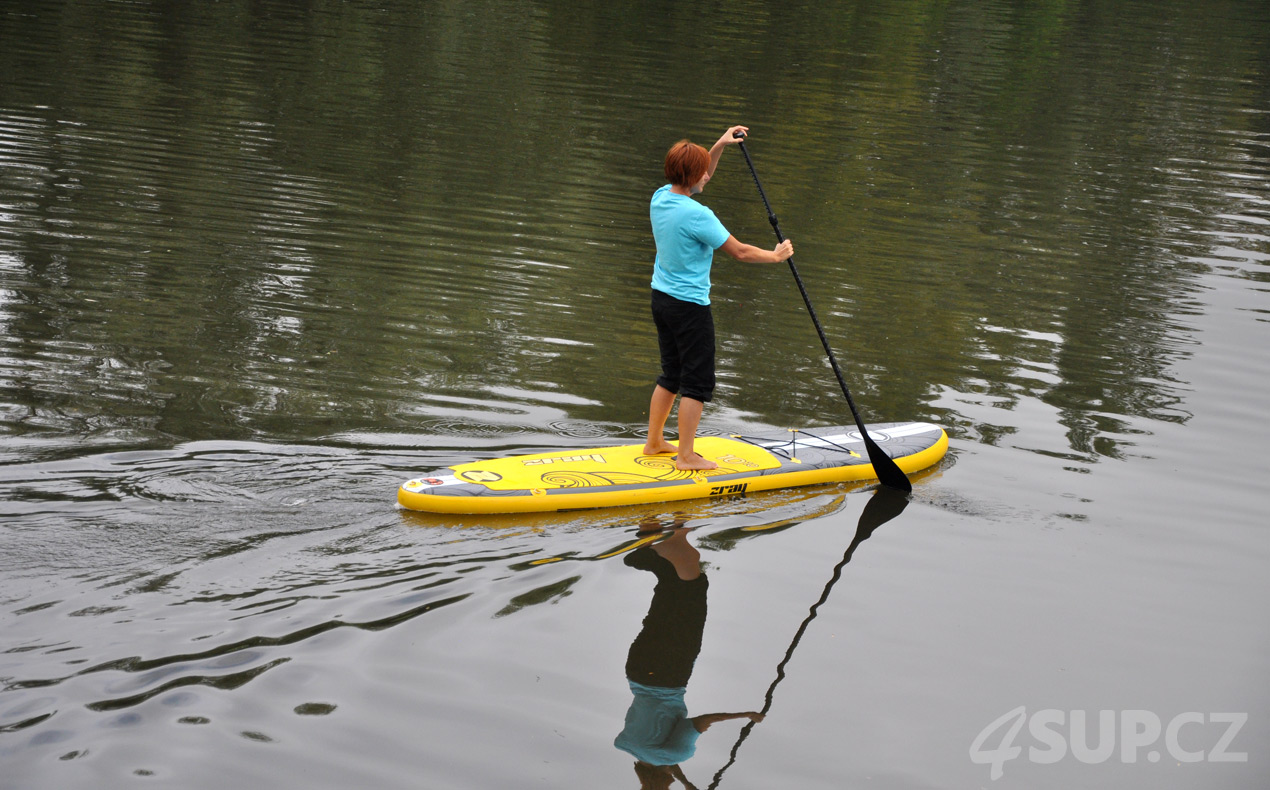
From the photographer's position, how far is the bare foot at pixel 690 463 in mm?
6301

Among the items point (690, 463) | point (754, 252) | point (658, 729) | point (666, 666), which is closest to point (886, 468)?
point (690, 463)

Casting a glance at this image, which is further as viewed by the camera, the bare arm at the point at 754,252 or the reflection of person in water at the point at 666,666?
the bare arm at the point at 754,252

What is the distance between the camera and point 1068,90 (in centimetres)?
2288

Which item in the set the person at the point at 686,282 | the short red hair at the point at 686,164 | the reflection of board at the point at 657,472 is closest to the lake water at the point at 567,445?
the reflection of board at the point at 657,472

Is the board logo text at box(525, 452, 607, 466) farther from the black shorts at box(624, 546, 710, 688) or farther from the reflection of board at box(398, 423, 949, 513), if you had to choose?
the black shorts at box(624, 546, 710, 688)

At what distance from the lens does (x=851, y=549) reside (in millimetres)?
5773

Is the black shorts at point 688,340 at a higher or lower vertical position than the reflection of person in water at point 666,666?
higher

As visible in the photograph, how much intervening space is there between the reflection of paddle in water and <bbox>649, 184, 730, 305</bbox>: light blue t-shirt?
1.54 metres

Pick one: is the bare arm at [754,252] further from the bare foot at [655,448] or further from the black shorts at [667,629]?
the black shorts at [667,629]

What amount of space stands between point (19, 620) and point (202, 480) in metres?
1.43

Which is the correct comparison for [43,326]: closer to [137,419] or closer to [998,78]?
[137,419]

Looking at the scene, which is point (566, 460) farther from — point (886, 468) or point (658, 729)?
point (658, 729)

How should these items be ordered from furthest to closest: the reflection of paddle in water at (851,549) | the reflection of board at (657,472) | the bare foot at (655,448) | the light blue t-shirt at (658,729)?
the bare foot at (655,448)
the reflection of board at (657,472)
the reflection of paddle in water at (851,549)
the light blue t-shirt at (658,729)

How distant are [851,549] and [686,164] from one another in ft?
7.36
